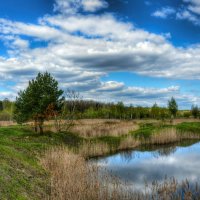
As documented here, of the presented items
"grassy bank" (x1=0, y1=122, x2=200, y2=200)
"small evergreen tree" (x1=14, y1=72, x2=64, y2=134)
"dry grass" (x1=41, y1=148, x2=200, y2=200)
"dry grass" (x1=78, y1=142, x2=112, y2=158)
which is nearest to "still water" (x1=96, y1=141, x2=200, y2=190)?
"dry grass" (x1=78, y1=142, x2=112, y2=158)

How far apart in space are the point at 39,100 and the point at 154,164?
10308mm

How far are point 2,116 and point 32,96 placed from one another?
30760mm

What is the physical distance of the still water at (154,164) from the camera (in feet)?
48.1

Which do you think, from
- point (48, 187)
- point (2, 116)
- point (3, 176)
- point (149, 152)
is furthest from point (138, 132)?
point (2, 116)

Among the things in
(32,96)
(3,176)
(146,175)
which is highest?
(32,96)

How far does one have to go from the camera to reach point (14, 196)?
8.10 metres

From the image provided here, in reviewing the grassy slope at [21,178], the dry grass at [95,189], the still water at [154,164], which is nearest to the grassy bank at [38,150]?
the grassy slope at [21,178]

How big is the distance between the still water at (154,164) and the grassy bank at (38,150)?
1193 mm

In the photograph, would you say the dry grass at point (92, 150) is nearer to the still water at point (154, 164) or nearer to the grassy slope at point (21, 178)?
the still water at point (154, 164)

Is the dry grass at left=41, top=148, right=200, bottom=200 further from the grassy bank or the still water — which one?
the still water

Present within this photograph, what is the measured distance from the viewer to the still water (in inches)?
577

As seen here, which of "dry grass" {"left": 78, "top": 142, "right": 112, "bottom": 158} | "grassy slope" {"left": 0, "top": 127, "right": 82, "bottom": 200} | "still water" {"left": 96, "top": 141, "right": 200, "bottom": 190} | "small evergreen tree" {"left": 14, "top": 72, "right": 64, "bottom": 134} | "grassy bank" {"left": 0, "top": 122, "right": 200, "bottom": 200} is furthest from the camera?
"small evergreen tree" {"left": 14, "top": 72, "right": 64, "bottom": 134}

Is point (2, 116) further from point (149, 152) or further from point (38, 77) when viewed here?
point (149, 152)

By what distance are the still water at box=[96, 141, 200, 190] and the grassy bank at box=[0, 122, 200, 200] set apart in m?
1.19
